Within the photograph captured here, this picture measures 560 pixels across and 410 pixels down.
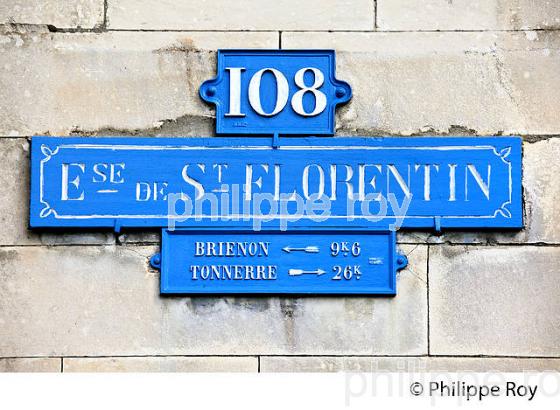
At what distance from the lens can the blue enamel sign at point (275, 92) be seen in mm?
5082

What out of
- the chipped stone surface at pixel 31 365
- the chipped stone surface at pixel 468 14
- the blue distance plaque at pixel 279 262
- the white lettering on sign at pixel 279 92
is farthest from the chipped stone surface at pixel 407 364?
the chipped stone surface at pixel 468 14

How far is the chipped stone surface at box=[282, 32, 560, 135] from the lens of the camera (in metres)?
5.09

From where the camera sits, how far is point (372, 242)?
4.99m

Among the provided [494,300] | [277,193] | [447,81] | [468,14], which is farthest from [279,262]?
[468,14]

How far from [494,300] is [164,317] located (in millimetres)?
1280

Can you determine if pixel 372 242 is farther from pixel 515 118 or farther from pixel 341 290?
pixel 515 118

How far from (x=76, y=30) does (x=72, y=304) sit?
3.64 ft

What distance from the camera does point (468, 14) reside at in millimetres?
5164

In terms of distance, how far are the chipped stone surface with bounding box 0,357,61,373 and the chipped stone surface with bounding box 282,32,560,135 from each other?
1443 mm

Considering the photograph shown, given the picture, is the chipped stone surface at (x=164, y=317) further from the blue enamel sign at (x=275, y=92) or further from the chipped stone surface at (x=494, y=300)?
the blue enamel sign at (x=275, y=92)

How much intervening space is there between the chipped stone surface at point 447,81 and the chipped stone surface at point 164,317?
549 mm
